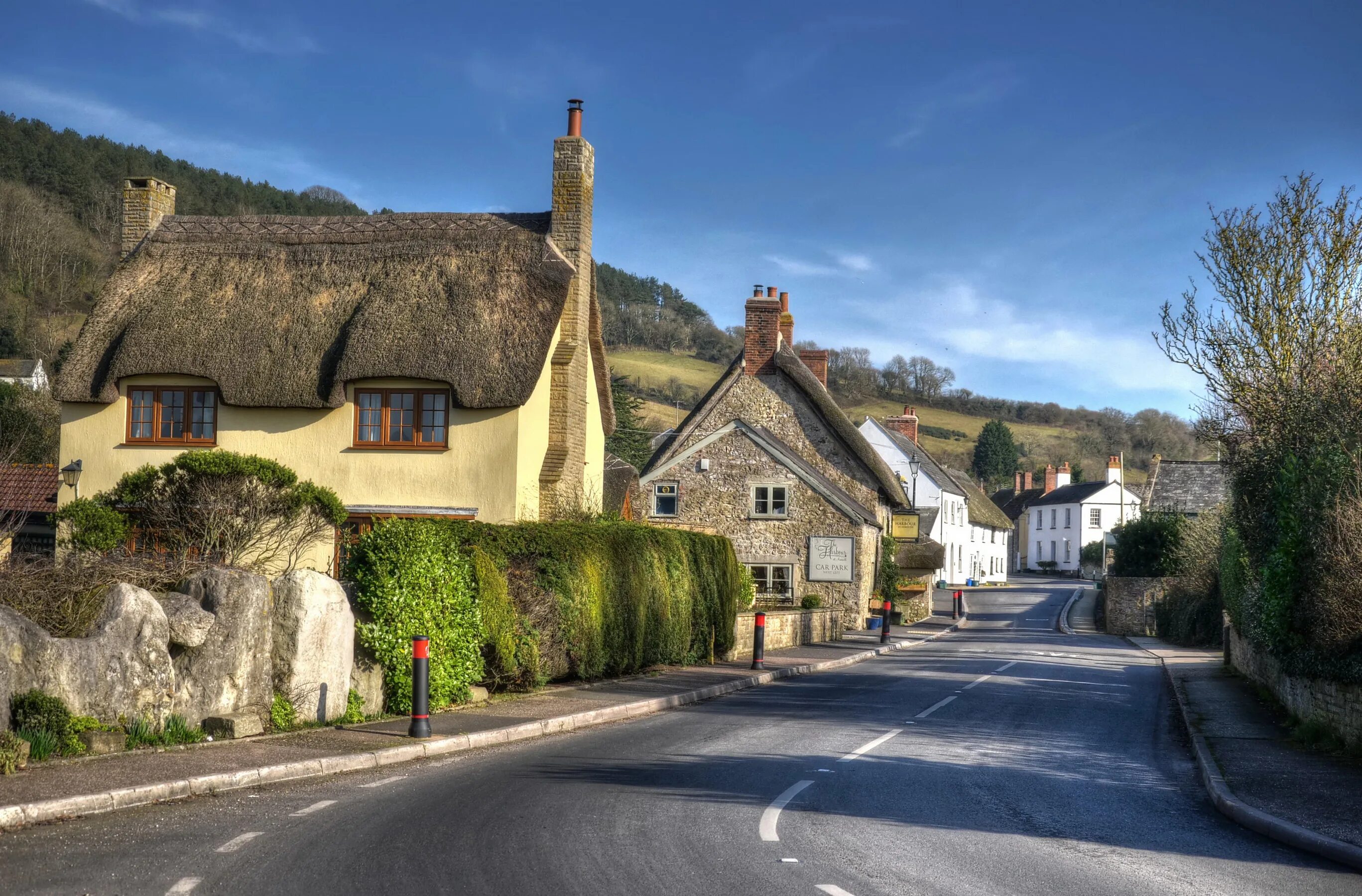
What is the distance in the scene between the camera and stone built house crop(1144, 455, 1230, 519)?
5903cm

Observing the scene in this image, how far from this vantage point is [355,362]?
22953 mm

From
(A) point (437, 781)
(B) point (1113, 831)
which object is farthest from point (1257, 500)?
(A) point (437, 781)

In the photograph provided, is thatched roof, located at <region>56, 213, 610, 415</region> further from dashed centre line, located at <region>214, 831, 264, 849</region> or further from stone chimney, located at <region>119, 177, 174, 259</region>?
dashed centre line, located at <region>214, 831, 264, 849</region>

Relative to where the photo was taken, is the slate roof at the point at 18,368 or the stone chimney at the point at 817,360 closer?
the stone chimney at the point at 817,360

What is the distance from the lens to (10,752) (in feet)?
29.0

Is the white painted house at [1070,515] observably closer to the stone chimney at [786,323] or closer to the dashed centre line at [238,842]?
the stone chimney at [786,323]

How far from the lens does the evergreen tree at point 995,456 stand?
11500 centimetres

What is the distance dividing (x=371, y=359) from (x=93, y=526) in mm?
6504

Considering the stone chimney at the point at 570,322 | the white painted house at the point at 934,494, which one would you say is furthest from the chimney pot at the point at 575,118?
the white painted house at the point at 934,494

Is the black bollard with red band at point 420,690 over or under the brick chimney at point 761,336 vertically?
under

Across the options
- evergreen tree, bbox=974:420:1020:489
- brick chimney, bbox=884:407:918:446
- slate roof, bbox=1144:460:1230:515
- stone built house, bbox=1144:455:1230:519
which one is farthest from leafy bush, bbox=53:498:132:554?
evergreen tree, bbox=974:420:1020:489

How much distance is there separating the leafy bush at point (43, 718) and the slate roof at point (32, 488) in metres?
22.3

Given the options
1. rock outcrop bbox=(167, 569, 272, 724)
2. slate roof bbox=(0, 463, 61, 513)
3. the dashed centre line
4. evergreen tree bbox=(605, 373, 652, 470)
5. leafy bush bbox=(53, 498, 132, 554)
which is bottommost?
the dashed centre line

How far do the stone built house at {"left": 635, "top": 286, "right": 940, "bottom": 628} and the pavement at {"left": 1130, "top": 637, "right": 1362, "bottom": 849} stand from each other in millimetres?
17866
